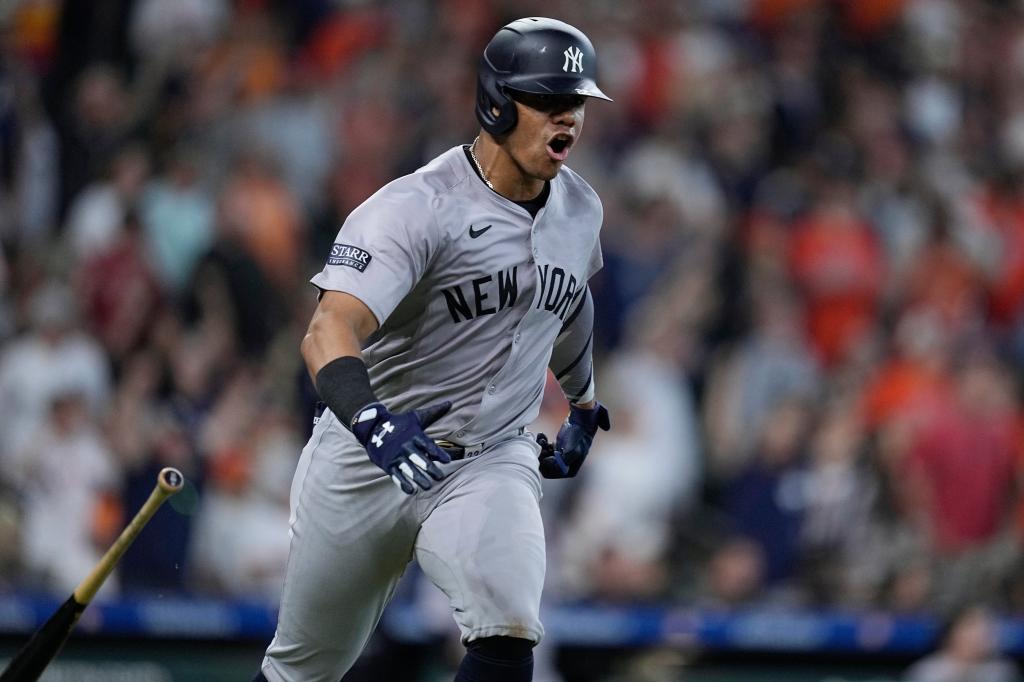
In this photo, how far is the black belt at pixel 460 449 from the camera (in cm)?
464

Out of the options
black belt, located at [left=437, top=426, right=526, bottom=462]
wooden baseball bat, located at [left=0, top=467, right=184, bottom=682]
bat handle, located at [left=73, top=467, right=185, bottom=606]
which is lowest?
wooden baseball bat, located at [left=0, top=467, right=184, bottom=682]

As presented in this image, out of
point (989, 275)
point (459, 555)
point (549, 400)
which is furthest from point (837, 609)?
point (459, 555)

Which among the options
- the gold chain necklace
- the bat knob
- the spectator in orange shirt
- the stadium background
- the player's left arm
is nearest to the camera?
the gold chain necklace

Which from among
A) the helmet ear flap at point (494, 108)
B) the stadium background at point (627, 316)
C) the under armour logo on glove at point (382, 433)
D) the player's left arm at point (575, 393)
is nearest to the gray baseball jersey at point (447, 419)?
the helmet ear flap at point (494, 108)

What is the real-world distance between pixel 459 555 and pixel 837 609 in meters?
4.35

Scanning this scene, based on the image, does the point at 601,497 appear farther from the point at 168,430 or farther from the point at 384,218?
the point at 384,218

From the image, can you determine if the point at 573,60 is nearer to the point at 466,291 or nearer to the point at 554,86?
the point at 554,86

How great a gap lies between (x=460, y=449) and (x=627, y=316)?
198 inches

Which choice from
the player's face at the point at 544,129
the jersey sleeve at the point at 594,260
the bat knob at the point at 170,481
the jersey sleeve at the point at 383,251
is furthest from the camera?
the jersey sleeve at the point at 594,260

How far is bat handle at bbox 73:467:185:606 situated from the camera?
4875mm

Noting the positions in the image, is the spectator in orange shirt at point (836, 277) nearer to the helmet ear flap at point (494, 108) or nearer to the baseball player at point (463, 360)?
the baseball player at point (463, 360)

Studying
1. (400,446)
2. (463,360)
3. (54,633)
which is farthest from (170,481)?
(400,446)

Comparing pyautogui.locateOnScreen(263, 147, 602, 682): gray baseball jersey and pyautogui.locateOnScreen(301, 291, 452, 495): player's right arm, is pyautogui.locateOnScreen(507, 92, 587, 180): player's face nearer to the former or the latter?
pyautogui.locateOnScreen(263, 147, 602, 682): gray baseball jersey

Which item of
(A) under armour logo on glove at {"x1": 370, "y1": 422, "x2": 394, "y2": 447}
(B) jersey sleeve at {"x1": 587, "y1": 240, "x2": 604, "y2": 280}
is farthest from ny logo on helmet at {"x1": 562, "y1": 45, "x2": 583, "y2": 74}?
(A) under armour logo on glove at {"x1": 370, "y1": 422, "x2": 394, "y2": 447}
